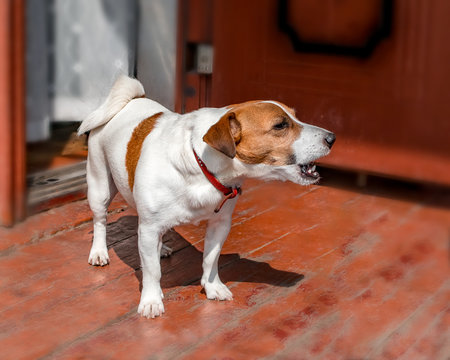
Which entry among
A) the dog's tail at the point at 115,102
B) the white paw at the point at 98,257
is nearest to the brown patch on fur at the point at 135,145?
the dog's tail at the point at 115,102

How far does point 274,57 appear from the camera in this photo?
5.79m

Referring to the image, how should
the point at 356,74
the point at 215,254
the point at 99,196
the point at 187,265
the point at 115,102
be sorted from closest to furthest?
the point at 215,254
the point at 115,102
the point at 99,196
the point at 187,265
the point at 356,74

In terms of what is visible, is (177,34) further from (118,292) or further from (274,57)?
(118,292)

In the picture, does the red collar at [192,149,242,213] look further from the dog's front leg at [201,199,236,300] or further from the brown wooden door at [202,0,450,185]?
the brown wooden door at [202,0,450,185]

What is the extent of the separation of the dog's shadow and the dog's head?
0.88 m

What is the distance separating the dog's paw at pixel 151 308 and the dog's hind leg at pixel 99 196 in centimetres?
63

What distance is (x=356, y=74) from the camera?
5.56 m

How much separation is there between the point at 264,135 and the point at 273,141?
0.05m

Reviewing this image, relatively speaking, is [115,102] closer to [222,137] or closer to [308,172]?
[222,137]

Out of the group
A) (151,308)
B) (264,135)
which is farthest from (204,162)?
(151,308)

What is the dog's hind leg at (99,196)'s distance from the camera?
4.10m

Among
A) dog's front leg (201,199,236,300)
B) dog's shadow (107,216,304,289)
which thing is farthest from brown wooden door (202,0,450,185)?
dog's front leg (201,199,236,300)

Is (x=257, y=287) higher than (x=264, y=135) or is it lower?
lower

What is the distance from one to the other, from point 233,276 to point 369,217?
1395 millimetres
